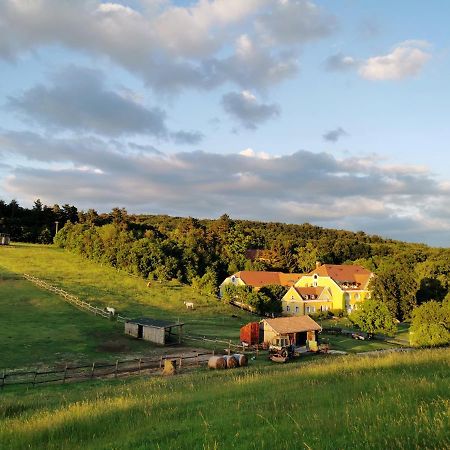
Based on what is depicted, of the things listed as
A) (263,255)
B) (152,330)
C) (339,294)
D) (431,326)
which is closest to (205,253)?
(263,255)

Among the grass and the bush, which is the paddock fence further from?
the bush

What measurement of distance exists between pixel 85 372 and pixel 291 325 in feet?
94.5

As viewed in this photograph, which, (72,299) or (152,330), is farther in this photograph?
(72,299)

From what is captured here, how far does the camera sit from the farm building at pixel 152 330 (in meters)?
Result: 52.3

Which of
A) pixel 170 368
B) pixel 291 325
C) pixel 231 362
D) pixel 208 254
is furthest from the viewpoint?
pixel 208 254

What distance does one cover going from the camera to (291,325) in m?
57.0

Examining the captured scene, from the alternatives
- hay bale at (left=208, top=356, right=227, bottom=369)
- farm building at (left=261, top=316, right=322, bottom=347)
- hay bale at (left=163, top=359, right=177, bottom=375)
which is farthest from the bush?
hay bale at (left=163, top=359, right=177, bottom=375)

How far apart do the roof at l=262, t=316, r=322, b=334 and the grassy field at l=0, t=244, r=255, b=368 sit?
19.1 feet

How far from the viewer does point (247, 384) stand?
1730 centimetres

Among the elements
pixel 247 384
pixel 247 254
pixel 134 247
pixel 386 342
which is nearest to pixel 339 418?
pixel 247 384

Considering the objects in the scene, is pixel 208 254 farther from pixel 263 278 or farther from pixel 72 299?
pixel 72 299

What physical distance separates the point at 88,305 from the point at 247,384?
2043 inches

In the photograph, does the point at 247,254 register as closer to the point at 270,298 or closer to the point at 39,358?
the point at 270,298

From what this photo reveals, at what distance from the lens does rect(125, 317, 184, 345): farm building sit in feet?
172
